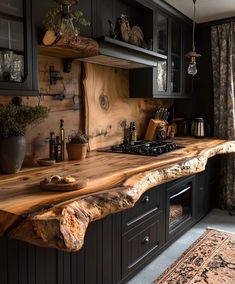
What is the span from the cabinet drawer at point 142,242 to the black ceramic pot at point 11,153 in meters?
0.86

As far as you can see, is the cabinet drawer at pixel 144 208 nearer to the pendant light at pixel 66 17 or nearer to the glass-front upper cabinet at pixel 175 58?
the pendant light at pixel 66 17

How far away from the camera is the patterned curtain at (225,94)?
3.70m

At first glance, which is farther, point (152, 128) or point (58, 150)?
point (152, 128)

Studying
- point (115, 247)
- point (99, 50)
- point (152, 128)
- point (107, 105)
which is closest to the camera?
point (115, 247)

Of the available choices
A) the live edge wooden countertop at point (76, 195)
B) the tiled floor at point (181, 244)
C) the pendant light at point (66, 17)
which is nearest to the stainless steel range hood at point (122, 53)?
the pendant light at point (66, 17)

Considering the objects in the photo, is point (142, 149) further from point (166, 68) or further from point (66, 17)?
point (66, 17)

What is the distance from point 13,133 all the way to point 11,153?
0.39 ft

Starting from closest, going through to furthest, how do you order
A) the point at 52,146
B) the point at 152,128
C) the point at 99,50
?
the point at 99,50, the point at 52,146, the point at 152,128

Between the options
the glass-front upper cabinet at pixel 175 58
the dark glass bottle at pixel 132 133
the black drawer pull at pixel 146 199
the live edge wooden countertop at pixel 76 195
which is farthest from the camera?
the glass-front upper cabinet at pixel 175 58

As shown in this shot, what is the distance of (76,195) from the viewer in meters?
1.48

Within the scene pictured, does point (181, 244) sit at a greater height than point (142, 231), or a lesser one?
lesser

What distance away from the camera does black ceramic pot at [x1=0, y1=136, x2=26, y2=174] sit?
1818 mm

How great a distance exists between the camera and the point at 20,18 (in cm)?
171

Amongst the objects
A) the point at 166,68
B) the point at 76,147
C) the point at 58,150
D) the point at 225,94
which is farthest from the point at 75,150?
the point at 225,94
